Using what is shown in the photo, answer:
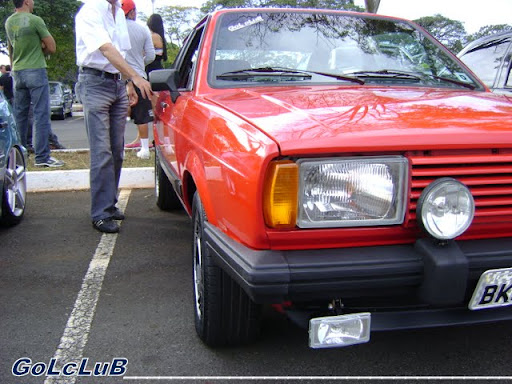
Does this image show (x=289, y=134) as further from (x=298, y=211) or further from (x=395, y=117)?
(x=395, y=117)

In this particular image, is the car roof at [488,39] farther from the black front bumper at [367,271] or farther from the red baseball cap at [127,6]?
the black front bumper at [367,271]

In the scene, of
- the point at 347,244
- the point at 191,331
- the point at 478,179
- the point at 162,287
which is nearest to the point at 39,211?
the point at 162,287

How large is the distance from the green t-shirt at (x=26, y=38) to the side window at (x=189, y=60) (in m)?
3.01

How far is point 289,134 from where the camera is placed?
167cm

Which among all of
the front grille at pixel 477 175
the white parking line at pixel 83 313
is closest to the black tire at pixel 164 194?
the white parking line at pixel 83 313

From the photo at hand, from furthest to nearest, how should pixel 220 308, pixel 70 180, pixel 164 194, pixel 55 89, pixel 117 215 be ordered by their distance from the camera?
pixel 55 89 < pixel 70 180 < pixel 164 194 < pixel 117 215 < pixel 220 308

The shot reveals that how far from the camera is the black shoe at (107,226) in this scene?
3.98m

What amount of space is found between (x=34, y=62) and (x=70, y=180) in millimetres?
1649

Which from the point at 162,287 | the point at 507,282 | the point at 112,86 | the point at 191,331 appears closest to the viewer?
the point at 507,282

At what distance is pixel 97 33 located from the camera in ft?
12.0

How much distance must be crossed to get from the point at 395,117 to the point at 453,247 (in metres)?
0.51

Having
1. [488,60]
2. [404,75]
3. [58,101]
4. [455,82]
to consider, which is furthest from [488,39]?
[58,101]

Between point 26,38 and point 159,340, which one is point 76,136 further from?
point 159,340

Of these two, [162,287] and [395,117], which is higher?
[395,117]
